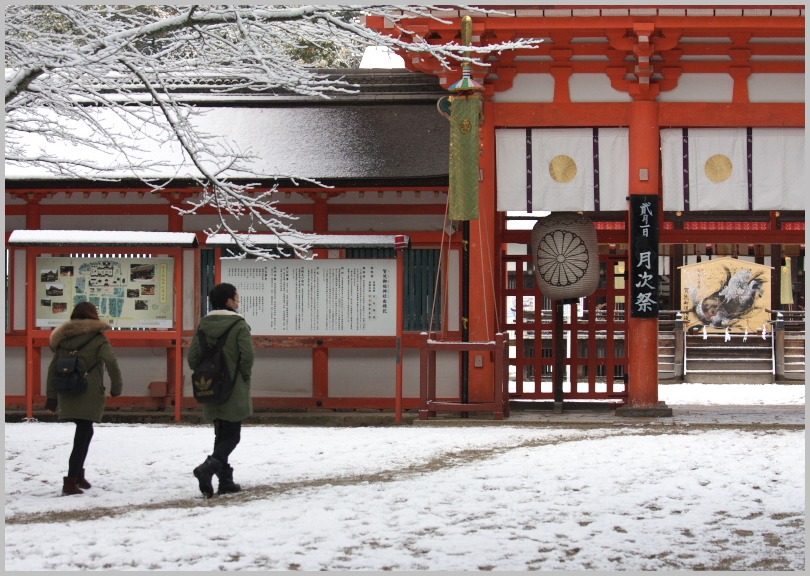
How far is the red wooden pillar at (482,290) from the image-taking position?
13648mm

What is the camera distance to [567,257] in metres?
14.2

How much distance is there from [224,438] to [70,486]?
1.35m

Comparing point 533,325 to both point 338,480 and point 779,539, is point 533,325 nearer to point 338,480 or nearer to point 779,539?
point 338,480

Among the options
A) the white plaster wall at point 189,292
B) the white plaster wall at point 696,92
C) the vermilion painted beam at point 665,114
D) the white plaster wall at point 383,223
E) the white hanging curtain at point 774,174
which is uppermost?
the white plaster wall at point 696,92

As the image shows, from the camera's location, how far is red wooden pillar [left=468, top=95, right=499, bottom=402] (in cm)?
1365

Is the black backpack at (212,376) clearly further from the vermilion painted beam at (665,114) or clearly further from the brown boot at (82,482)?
the vermilion painted beam at (665,114)

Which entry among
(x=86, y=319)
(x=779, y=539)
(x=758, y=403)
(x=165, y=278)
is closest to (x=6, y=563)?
(x=86, y=319)

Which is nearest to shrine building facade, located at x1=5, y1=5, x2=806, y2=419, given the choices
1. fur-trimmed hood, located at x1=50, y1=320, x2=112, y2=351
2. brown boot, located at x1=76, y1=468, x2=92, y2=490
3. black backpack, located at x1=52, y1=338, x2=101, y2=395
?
fur-trimmed hood, located at x1=50, y1=320, x2=112, y2=351

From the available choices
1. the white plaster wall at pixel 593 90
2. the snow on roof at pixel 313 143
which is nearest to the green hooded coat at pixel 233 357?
the snow on roof at pixel 313 143

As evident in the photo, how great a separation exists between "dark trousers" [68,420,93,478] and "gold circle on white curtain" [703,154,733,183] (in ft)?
27.3

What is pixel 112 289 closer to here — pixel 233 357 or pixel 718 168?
pixel 233 357

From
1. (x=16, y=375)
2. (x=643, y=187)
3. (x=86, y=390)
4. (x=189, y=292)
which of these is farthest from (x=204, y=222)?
(x=86, y=390)

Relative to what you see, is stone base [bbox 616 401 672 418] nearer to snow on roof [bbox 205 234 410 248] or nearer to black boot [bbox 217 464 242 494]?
snow on roof [bbox 205 234 410 248]

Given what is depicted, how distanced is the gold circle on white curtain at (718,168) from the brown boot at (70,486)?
8532 mm
